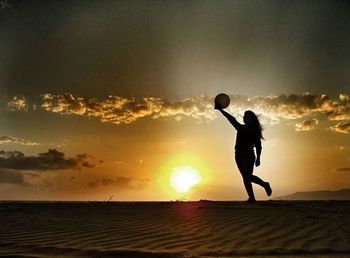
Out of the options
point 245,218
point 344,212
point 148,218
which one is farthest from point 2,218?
point 344,212

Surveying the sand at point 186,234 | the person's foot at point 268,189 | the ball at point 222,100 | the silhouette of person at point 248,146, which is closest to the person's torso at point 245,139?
the silhouette of person at point 248,146

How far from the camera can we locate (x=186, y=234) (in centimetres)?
593

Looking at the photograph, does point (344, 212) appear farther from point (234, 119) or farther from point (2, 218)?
point (2, 218)

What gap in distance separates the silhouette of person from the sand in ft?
7.81

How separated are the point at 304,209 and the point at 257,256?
14.2 feet

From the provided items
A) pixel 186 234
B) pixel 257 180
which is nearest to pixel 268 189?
pixel 257 180

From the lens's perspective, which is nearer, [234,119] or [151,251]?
[151,251]

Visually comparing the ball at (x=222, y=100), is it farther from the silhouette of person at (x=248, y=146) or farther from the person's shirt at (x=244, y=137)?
the person's shirt at (x=244, y=137)

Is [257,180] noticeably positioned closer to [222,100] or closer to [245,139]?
[245,139]

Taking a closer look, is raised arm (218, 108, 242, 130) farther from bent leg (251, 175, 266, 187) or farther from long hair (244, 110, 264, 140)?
bent leg (251, 175, 266, 187)

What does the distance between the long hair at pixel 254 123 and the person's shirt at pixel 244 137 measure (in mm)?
77

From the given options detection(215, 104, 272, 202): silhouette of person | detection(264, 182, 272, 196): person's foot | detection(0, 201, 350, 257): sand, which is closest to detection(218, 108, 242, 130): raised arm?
detection(215, 104, 272, 202): silhouette of person

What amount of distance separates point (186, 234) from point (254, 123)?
5559 millimetres

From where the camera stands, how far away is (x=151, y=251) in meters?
4.96
